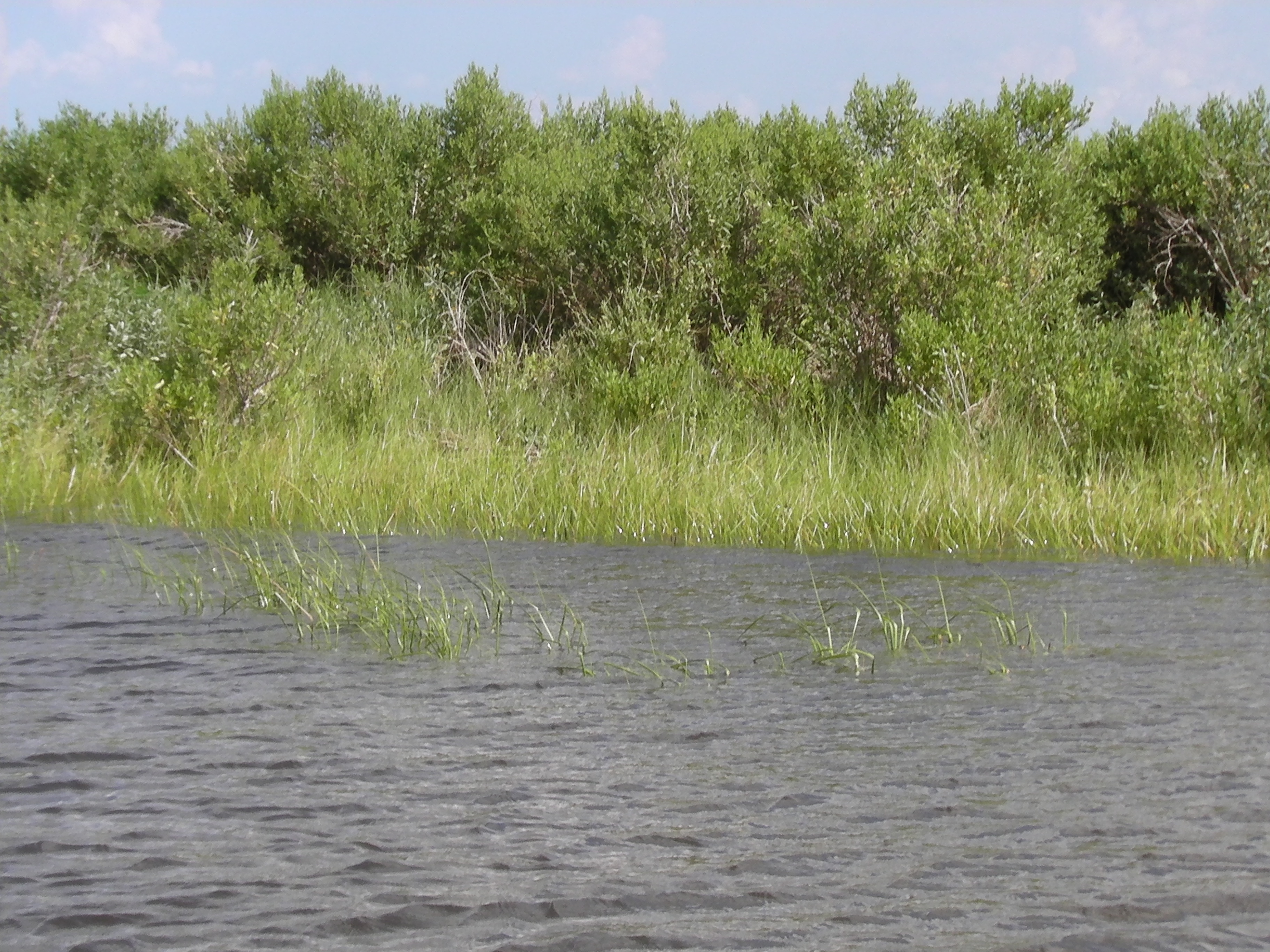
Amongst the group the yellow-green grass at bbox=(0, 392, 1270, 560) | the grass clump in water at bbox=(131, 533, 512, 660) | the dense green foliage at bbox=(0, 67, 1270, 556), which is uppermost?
the dense green foliage at bbox=(0, 67, 1270, 556)

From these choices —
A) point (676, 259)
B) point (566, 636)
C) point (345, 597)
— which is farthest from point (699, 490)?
point (676, 259)

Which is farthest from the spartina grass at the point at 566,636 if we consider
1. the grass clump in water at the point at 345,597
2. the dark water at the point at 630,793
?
the grass clump in water at the point at 345,597

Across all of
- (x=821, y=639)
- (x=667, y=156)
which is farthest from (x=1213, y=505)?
(x=667, y=156)

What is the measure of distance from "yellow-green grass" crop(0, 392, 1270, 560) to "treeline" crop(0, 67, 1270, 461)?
954 mm

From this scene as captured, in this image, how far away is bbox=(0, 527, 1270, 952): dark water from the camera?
13.4ft

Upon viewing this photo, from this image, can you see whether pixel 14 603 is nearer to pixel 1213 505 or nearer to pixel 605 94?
pixel 1213 505

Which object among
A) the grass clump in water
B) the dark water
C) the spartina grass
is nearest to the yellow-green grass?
the grass clump in water

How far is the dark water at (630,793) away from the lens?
13.4 feet

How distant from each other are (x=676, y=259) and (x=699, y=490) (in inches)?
287

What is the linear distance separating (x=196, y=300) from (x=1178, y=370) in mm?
10794

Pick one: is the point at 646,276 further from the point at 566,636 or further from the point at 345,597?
the point at 566,636

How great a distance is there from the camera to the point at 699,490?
42.7 ft

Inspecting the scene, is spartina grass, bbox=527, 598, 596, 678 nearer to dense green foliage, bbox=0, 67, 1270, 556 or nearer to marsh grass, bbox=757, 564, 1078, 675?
marsh grass, bbox=757, 564, 1078, 675

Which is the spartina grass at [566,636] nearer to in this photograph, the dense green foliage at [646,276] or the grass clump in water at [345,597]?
the grass clump in water at [345,597]
